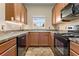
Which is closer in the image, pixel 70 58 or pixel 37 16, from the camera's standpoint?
pixel 70 58

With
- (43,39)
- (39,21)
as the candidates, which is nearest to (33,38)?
(43,39)

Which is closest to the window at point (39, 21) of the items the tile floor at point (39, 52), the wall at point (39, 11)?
the wall at point (39, 11)

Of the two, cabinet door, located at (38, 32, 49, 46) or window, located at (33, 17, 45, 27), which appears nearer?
cabinet door, located at (38, 32, 49, 46)

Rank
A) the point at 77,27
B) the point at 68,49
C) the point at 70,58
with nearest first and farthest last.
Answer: the point at 70,58 < the point at 68,49 < the point at 77,27

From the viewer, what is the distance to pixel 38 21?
23.7ft

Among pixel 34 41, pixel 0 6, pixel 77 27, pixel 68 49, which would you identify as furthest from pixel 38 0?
pixel 34 41

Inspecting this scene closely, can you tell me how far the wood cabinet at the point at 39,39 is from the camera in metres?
6.11

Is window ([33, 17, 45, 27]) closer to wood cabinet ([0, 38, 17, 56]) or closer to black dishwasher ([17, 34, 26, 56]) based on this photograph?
black dishwasher ([17, 34, 26, 56])

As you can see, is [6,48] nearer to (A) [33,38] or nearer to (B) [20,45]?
(B) [20,45]

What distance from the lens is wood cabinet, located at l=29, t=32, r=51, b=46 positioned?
6.11 metres

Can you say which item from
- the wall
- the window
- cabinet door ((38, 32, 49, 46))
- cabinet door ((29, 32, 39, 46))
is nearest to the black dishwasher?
cabinet door ((29, 32, 39, 46))

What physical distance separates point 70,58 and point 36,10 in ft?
20.9

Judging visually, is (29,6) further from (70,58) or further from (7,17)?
(70,58)

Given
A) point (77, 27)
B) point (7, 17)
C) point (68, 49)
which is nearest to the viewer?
point (68, 49)
